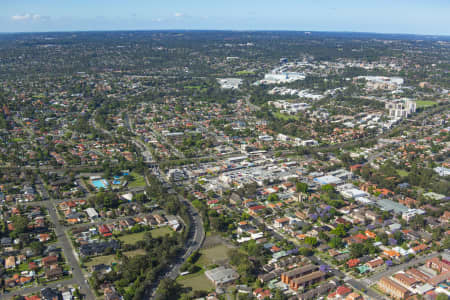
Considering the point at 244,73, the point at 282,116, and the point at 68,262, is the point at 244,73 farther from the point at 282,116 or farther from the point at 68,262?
the point at 68,262

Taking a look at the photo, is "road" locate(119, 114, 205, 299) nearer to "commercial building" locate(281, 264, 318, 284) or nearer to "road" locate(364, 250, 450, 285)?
"commercial building" locate(281, 264, 318, 284)

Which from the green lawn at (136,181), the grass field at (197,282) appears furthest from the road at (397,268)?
the green lawn at (136,181)

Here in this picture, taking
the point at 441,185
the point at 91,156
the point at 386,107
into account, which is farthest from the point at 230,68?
the point at 441,185

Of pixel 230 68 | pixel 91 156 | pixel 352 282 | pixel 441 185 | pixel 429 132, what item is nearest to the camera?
pixel 352 282

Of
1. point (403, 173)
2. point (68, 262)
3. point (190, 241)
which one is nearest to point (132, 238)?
point (190, 241)

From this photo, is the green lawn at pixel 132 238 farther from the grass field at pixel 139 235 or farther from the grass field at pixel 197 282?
the grass field at pixel 197 282

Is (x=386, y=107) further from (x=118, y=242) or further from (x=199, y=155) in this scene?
(x=118, y=242)
